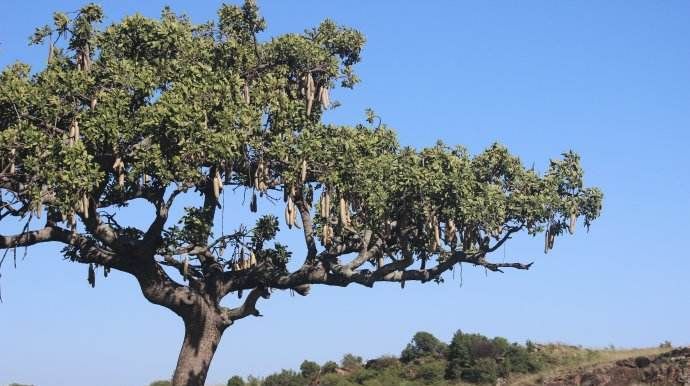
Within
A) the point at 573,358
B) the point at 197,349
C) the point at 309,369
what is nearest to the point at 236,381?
the point at 309,369

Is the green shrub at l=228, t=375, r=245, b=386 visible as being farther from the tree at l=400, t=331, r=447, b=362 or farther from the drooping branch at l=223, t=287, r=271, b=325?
the drooping branch at l=223, t=287, r=271, b=325

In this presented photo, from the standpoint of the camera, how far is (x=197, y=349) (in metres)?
29.8

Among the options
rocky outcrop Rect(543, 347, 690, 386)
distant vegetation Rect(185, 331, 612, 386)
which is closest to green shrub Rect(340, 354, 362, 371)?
distant vegetation Rect(185, 331, 612, 386)

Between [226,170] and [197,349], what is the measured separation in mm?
5938

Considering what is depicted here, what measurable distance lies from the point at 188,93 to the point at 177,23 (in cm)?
356

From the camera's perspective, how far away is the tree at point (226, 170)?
86.2 ft

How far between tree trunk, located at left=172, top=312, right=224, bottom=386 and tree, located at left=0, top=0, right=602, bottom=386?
5 cm

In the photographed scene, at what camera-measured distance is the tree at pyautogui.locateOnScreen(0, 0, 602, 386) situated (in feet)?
86.2

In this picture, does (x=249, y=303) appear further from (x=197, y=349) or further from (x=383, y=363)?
(x=383, y=363)

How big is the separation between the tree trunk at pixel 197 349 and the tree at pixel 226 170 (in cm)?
5

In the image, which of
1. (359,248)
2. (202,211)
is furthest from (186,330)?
(359,248)

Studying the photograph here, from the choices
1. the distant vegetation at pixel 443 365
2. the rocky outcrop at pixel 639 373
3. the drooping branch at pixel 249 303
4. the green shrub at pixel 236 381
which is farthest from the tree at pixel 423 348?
the drooping branch at pixel 249 303

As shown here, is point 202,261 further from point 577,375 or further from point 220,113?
point 577,375

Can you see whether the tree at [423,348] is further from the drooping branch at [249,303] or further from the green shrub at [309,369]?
the drooping branch at [249,303]
